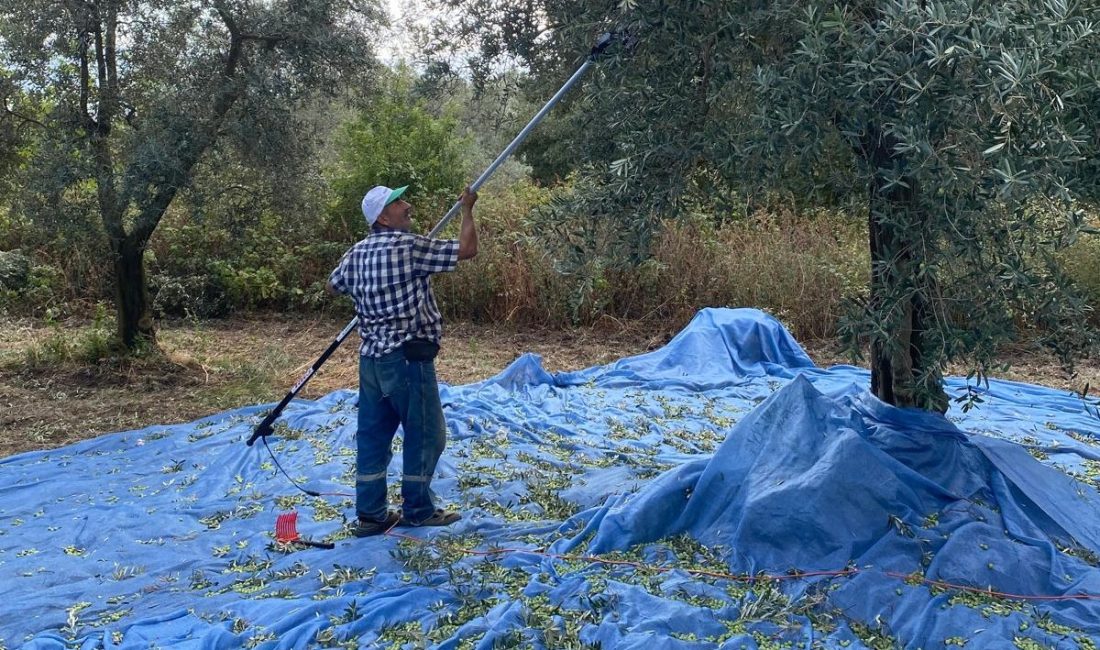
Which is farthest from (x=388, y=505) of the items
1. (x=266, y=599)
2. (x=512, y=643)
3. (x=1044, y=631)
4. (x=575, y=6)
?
(x=1044, y=631)

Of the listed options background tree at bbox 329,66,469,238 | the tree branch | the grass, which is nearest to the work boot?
the grass

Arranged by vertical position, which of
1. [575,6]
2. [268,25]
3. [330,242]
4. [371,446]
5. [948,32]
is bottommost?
[371,446]

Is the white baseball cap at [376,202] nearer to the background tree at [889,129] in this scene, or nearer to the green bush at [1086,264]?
the background tree at [889,129]

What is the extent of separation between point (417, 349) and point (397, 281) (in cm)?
34

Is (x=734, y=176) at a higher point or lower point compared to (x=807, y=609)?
higher

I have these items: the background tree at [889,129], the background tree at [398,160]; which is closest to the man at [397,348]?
the background tree at [889,129]

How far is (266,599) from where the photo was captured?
3.85m

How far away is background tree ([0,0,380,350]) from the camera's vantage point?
6.89 metres

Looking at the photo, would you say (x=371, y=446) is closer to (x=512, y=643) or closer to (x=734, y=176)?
(x=512, y=643)

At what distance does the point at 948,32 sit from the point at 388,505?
11.3 feet

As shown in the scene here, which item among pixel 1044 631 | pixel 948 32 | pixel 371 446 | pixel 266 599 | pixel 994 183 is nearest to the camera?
pixel 948 32

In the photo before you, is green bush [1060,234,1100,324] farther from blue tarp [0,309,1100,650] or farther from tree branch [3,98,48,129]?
tree branch [3,98,48,129]

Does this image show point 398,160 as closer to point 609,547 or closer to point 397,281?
point 397,281

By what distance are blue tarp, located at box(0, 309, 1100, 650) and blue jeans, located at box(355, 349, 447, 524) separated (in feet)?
0.74
